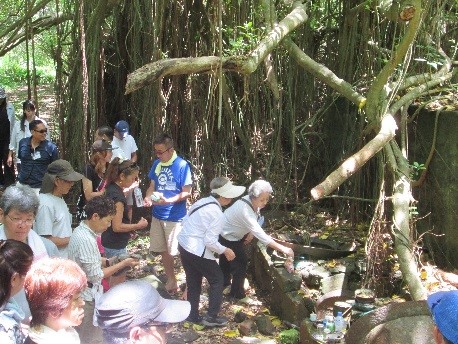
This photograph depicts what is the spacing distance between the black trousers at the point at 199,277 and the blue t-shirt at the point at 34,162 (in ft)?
5.84

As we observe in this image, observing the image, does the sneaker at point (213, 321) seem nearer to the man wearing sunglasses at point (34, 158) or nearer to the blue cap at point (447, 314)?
the man wearing sunglasses at point (34, 158)

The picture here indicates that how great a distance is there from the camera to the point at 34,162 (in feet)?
20.0

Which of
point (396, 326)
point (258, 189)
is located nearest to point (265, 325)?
point (258, 189)

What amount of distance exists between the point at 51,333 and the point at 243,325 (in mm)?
3082

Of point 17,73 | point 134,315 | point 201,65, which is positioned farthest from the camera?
point 17,73

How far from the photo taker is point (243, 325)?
521cm

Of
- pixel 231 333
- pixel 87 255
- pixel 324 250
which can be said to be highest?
pixel 87 255

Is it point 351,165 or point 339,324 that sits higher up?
point 351,165

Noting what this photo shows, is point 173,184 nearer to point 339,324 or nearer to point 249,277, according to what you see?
point 249,277

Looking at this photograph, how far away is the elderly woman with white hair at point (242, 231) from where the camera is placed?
538 centimetres

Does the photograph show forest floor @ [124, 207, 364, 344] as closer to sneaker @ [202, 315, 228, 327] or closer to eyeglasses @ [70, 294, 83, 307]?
sneaker @ [202, 315, 228, 327]

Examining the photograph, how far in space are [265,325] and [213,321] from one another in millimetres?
415

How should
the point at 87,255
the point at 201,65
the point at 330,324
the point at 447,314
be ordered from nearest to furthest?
the point at 447,314 < the point at 87,255 < the point at 201,65 < the point at 330,324

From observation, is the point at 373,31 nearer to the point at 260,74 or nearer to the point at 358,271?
the point at 260,74
